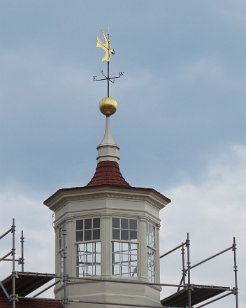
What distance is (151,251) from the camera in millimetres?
44594

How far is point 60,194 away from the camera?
44.2 m

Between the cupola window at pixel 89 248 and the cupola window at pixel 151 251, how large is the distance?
186 cm

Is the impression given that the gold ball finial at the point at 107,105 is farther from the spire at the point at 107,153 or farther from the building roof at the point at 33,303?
the building roof at the point at 33,303

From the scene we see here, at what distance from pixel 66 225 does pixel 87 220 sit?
0.77 m

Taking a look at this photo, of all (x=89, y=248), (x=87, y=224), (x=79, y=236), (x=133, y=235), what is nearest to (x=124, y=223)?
(x=133, y=235)

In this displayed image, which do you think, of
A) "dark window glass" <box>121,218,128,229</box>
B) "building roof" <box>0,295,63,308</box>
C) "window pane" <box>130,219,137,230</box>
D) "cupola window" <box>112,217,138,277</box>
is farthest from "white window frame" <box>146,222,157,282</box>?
"building roof" <box>0,295,63,308</box>

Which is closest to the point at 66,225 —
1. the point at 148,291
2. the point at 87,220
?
the point at 87,220

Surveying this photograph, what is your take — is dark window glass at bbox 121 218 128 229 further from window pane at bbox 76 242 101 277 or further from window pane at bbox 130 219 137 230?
window pane at bbox 76 242 101 277

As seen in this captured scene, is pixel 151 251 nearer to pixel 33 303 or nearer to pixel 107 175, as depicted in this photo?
pixel 107 175

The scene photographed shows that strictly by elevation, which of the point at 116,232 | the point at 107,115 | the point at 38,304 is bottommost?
the point at 38,304

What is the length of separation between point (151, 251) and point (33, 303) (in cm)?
494

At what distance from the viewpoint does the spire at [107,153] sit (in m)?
44.8

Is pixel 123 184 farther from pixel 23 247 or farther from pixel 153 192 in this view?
pixel 23 247

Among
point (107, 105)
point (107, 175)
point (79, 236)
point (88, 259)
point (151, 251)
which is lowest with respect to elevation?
point (88, 259)
